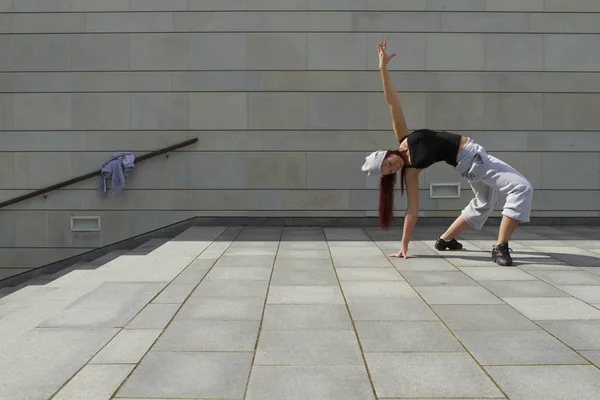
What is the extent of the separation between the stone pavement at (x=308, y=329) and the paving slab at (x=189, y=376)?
0.01 metres

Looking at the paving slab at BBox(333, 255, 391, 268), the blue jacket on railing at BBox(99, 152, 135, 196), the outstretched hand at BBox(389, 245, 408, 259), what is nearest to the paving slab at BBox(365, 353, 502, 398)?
the paving slab at BBox(333, 255, 391, 268)

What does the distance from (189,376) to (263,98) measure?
666cm

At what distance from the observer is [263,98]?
9023mm

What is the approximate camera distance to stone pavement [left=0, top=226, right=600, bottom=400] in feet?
9.02

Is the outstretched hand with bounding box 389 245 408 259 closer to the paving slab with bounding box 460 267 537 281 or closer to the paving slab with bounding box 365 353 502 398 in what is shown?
the paving slab with bounding box 460 267 537 281

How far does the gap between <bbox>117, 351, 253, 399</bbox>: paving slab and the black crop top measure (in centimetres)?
333

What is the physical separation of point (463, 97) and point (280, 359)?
7.00 metres

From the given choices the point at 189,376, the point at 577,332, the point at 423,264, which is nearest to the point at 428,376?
the point at 189,376

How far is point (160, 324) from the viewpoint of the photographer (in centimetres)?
375

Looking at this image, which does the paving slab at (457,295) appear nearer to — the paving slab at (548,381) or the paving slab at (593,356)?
the paving slab at (593,356)
